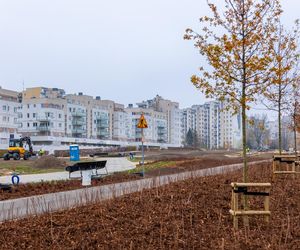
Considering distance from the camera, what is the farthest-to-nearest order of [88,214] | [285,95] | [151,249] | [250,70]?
[285,95], [250,70], [88,214], [151,249]

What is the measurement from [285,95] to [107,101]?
110m

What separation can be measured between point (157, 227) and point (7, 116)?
8606 cm

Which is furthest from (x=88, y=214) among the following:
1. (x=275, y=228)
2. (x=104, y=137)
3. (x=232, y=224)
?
(x=104, y=137)

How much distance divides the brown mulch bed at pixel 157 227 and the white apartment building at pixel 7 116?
260ft

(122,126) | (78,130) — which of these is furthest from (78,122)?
(122,126)

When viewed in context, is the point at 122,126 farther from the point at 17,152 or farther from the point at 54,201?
the point at 54,201

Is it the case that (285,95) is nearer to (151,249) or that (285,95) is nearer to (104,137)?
(151,249)

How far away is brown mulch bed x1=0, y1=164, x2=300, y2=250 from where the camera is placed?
19.7 feet

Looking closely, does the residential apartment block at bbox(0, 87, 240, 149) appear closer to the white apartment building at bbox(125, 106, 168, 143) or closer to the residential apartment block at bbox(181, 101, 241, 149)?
the white apartment building at bbox(125, 106, 168, 143)

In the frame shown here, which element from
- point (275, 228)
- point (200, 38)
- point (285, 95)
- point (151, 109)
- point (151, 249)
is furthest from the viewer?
point (151, 109)

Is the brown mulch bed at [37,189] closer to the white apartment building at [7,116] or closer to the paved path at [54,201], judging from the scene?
the paved path at [54,201]

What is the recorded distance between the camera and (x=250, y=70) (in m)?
8.69

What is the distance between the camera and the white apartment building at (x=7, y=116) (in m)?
85.2

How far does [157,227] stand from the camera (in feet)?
22.8
